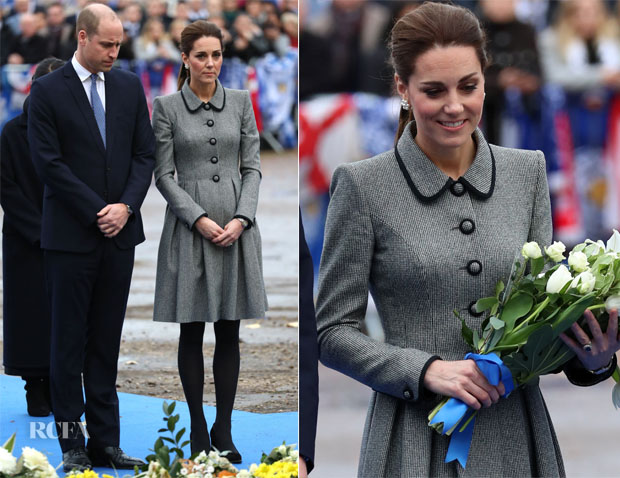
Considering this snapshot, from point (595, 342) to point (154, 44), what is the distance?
2.47 meters

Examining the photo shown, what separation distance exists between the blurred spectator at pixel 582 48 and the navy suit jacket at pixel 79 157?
477 centimetres

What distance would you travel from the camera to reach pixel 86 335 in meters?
4.02

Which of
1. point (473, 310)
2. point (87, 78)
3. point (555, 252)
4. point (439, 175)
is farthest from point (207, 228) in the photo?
Answer: point (555, 252)

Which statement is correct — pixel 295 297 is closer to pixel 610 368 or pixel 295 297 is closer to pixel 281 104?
pixel 281 104

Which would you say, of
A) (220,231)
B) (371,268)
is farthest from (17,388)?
(371,268)

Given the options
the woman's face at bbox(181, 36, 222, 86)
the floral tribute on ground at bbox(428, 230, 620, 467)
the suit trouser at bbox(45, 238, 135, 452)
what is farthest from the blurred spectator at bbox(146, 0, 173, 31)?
the floral tribute on ground at bbox(428, 230, 620, 467)

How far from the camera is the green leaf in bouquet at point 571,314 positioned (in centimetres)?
212

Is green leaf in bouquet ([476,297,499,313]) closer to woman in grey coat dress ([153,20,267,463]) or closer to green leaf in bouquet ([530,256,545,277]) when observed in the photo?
green leaf in bouquet ([530,256,545,277])

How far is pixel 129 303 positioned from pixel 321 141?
13.6 ft

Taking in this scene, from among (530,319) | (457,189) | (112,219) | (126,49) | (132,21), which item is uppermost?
(132,21)

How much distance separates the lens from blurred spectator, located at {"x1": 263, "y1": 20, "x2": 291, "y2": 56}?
4266mm

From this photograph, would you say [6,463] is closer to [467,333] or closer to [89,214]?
[89,214]

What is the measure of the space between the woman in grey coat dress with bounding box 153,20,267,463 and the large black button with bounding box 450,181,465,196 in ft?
6.25

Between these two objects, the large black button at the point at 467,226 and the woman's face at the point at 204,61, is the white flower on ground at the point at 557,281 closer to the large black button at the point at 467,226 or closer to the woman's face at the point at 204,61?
the large black button at the point at 467,226
